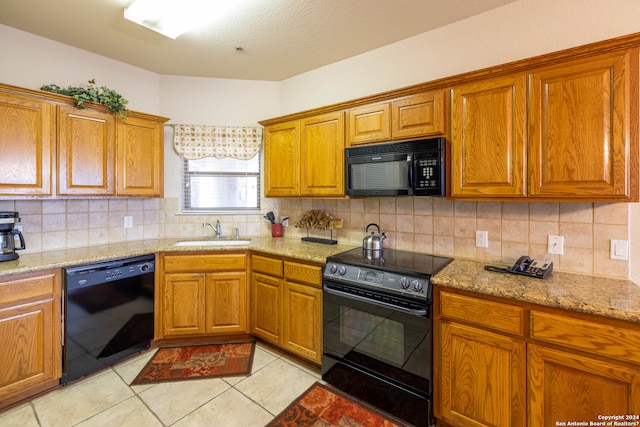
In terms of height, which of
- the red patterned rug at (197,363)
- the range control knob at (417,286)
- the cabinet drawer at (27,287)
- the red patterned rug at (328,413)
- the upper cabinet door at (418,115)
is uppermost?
the upper cabinet door at (418,115)

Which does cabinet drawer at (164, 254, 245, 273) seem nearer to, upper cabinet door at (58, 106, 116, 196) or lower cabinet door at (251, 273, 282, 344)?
lower cabinet door at (251, 273, 282, 344)

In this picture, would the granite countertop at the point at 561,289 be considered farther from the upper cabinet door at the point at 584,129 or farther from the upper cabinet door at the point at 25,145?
the upper cabinet door at the point at 25,145

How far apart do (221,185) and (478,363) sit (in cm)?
289

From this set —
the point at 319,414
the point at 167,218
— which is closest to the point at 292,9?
the point at 167,218

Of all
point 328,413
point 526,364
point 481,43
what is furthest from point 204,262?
point 481,43

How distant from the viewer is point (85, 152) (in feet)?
7.94

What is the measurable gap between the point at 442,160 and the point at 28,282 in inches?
114

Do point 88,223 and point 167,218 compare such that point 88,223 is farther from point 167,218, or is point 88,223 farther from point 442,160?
point 442,160

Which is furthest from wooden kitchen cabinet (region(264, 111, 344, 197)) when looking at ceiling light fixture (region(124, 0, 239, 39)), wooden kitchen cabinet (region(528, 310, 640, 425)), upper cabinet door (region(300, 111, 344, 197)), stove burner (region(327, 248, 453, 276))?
wooden kitchen cabinet (region(528, 310, 640, 425))

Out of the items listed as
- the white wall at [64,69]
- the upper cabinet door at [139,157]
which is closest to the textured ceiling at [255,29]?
the white wall at [64,69]

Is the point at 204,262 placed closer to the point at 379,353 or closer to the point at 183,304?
the point at 183,304

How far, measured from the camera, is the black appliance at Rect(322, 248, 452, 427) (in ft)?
5.78

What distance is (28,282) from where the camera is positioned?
1.95 m

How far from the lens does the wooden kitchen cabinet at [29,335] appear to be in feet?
6.17
